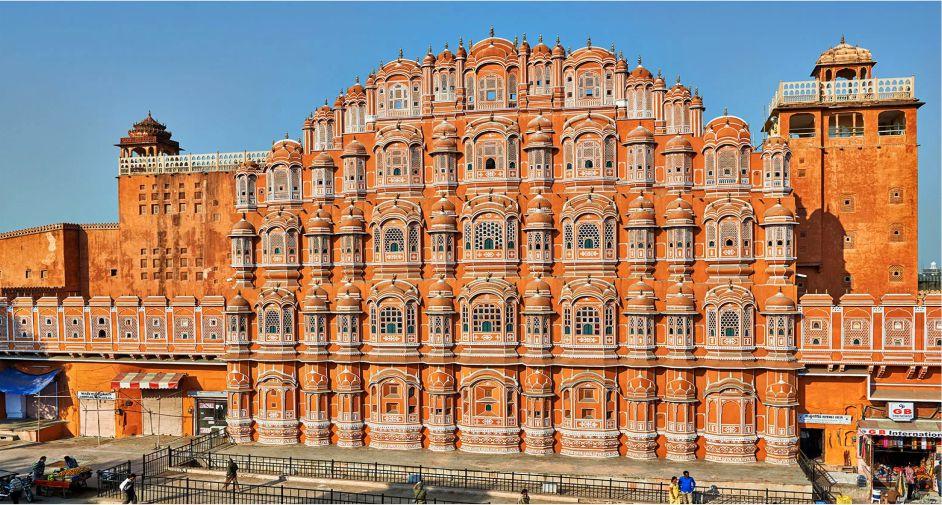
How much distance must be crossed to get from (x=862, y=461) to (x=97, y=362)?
38032 mm

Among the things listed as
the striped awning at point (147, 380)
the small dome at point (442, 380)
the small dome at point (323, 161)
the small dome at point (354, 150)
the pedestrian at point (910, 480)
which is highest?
the small dome at point (354, 150)

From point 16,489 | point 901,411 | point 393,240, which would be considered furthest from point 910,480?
point 16,489

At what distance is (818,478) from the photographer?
32031 millimetres

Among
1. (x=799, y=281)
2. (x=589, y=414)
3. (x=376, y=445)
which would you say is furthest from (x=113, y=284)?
(x=799, y=281)

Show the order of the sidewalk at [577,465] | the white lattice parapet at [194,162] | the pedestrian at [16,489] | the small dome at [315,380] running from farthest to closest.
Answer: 1. the white lattice parapet at [194,162]
2. the small dome at [315,380]
3. the sidewalk at [577,465]
4. the pedestrian at [16,489]

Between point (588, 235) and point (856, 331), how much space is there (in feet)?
41.1

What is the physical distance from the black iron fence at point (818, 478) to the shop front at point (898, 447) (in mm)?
1692

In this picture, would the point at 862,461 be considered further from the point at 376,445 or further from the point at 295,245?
the point at 295,245

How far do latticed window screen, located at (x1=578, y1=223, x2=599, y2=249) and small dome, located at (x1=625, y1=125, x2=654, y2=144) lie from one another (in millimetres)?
4237

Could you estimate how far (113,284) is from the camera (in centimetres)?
4991

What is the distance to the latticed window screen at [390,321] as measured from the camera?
35812 millimetres

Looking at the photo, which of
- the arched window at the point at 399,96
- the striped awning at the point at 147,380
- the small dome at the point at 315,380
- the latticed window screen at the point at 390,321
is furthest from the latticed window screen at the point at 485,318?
the striped awning at the point at 147,380

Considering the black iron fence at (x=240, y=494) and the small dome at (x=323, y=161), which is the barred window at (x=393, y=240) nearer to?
the small dome at (x=323, y=161)

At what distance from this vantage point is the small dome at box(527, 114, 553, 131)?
3531cm
